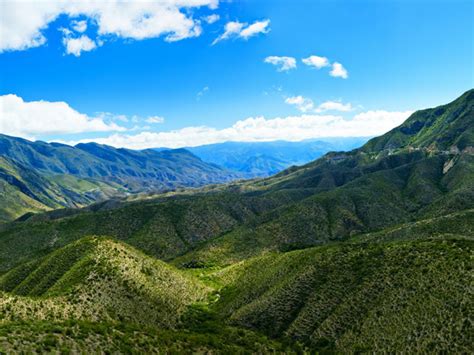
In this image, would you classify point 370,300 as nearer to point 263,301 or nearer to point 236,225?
point 263,301

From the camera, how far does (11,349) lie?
36.3 m

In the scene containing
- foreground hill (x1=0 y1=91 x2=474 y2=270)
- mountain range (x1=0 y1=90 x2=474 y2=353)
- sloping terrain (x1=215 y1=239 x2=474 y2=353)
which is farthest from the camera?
foreground hill (x1=0 y1=91 x2=474 y2=270)

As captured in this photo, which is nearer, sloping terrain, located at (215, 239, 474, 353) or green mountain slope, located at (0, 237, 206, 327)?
sloping terrain, located at (215, 239, 474, 353)

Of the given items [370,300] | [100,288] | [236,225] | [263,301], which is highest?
[100,288]

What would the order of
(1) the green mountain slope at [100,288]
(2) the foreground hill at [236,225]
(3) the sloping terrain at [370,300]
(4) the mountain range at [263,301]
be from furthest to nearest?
(2) the foreground hill at [236,225] < (1) the green mountain slope at [100,288] < (3) the sloping terrain at [370,300] < (4) the mountain range at [263,301]

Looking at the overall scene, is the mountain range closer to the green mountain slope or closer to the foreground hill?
the green mountain slope

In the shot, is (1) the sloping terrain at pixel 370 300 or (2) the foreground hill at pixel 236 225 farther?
(2) the foreground hill at pixel 236 225

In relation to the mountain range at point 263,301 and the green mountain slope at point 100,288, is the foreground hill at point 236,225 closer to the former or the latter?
the mountain range at point 263,301

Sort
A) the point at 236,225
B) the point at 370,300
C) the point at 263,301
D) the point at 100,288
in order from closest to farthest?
the point at 370,300
the point at 100,288
the point at 263,301
the point at 236,225

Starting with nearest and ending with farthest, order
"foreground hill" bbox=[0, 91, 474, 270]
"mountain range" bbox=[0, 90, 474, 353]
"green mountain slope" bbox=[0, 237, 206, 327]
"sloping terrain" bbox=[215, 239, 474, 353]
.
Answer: "mountain range" bbox=[0, 90, 474, 353] < "sloping terrain" bbox=[215, 239, 474, 353] < "green mountain slope" bbox=[0, 237, 206, 327] < "foreground hill" bbox=[0, 91, 474, 270]

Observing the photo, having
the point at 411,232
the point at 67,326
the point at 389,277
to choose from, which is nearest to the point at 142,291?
the point at 67,326

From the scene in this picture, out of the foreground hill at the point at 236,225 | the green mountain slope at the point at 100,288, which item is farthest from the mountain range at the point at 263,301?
the foreground hill at the point at 236,225

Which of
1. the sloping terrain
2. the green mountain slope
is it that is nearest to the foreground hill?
the green mountain slope

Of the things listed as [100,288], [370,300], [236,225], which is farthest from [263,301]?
[236,225]
